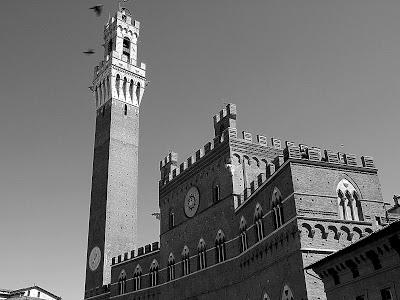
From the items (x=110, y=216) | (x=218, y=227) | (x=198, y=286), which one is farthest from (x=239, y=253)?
(x=110, y=216)

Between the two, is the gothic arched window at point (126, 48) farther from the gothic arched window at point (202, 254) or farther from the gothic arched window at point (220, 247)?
the gothic arched window at point (220, 247)

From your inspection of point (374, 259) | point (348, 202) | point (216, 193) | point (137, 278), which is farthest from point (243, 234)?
point (137, 278)

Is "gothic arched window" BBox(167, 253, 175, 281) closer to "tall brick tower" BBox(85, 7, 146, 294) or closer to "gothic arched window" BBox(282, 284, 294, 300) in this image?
"tall brick tower" BBox(85, 7, 146, 294)

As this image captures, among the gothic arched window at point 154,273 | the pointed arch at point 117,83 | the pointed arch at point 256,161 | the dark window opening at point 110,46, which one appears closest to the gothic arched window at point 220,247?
the pointed arch at point 256,161

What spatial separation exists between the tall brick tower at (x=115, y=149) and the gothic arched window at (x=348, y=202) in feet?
90.7

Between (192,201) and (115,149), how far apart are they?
714 inches

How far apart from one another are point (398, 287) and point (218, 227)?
15.3 metres

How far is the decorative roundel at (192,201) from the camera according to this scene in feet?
109

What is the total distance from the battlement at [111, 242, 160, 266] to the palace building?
93 millimetres

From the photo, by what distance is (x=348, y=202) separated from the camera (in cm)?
2248

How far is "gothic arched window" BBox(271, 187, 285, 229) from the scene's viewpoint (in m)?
22.6

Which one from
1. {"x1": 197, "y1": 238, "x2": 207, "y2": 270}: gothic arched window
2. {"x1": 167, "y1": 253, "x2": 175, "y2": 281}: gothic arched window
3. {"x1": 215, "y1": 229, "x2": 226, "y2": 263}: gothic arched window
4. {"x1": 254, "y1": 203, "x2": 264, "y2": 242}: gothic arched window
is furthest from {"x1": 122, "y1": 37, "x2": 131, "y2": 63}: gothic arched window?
{"x1": 254, "y1": 203, "x2": 264, "y2": 242}: gothic arched window

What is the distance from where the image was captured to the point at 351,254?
1761 centimetres

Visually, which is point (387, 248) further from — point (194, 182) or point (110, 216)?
point (110, 216)
